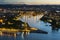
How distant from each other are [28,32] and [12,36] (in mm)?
230

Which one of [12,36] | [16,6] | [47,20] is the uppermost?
[16,6]

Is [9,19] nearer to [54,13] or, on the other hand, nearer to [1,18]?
[1,18]

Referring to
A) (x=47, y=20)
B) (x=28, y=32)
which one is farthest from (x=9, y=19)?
(x=47, y=20)

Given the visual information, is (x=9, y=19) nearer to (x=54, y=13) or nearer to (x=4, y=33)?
(x=4, y=33)

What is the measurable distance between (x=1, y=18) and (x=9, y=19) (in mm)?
125

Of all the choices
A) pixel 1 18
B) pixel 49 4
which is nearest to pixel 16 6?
pixel 1 18

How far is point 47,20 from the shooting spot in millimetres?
2893

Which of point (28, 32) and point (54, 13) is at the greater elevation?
point (54, 13)

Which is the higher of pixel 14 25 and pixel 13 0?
pixel 13 0

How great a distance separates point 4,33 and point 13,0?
49 centimetres

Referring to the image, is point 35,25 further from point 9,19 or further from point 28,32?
point 9,19

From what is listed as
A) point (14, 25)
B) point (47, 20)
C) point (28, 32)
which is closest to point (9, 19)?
point (14, 25)

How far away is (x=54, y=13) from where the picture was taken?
2.91m

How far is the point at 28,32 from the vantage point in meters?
2.91
